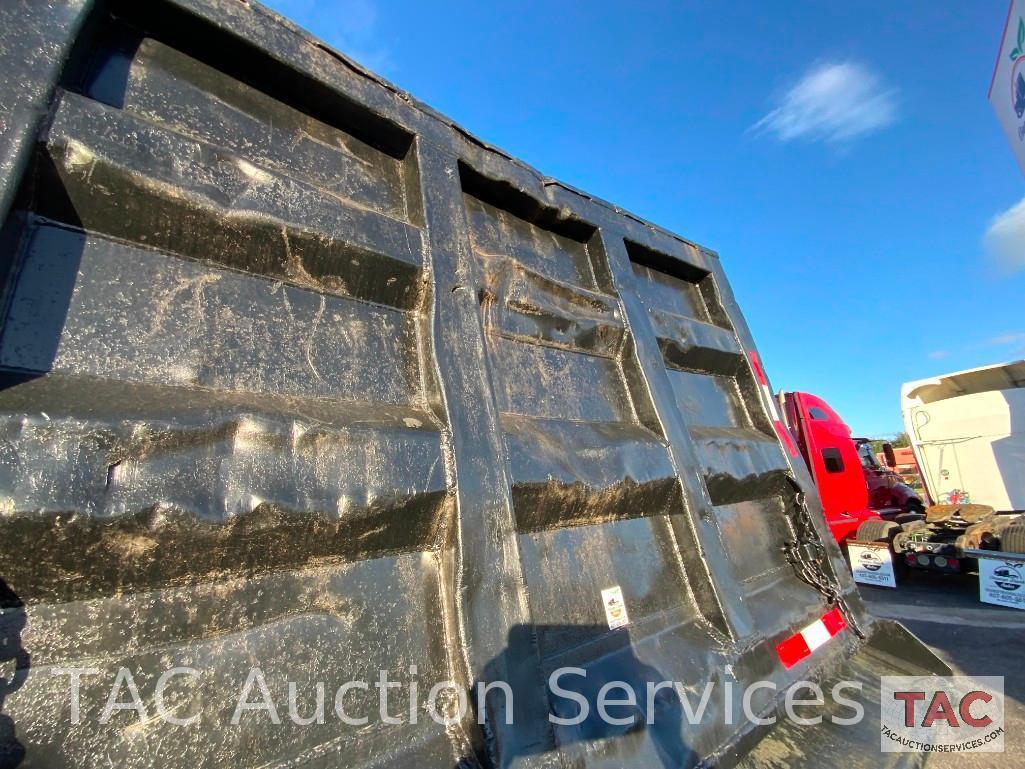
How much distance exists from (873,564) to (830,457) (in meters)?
1.32

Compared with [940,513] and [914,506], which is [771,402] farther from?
[914,506]

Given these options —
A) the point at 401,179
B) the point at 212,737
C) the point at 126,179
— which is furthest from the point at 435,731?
the point at 401,179

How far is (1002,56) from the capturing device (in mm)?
4762

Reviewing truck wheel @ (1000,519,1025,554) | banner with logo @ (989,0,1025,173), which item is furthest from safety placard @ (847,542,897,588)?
banner with logo @ (989,0,1025,173)

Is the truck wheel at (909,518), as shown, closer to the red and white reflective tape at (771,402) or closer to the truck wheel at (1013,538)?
the truck wheel at (1013,538)

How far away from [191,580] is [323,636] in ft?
0.88

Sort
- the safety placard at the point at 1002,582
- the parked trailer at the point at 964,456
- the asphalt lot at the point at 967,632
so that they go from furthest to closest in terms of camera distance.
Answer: the parked trailer at the point at 964,456 < the safety placard at the point at 1002,582 < the asphalt lot at the point at 967,632

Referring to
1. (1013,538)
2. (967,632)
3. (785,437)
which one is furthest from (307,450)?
(1013,538)

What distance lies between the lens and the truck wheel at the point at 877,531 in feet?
19.1

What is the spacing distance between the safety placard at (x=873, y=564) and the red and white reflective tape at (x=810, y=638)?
4.77 metres

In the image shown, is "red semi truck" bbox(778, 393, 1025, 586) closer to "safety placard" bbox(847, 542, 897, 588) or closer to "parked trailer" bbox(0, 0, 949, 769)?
"safety placard" bbox(847, 542, 897, 588)

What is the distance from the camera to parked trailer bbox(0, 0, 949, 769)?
0.84 metres

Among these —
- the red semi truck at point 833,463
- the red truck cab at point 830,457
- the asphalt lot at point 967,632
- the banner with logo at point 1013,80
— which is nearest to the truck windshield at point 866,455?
the red semi truck at point 833,463

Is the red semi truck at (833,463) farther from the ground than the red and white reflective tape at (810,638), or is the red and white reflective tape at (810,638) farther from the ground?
the red semi truck at (833,463)
